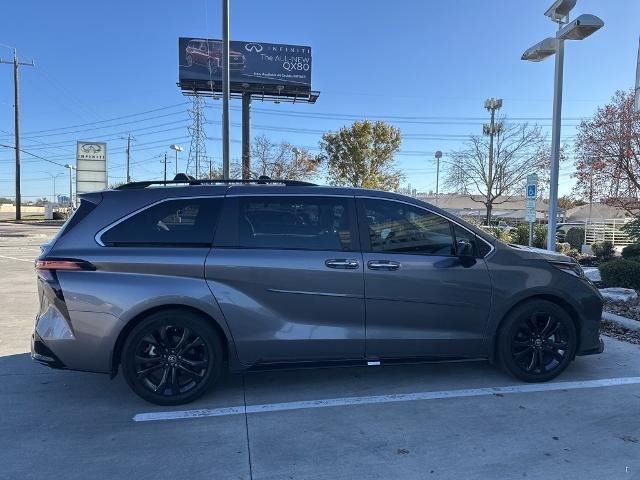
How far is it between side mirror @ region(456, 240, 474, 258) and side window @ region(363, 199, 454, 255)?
7cm

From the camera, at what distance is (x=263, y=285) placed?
4.18 metres

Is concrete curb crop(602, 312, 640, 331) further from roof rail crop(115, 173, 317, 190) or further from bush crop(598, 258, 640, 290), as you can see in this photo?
roof rail crop(115, 173, 317, 190)

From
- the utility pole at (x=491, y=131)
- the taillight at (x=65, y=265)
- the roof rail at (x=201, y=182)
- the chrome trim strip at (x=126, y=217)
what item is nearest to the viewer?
the taillight at (x=65, y=265)

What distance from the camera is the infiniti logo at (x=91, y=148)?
19.4 meters

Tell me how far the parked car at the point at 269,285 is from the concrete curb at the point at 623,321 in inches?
107

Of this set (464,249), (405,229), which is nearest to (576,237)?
(464,249)

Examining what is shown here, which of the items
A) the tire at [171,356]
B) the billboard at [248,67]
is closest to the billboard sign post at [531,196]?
the tire at [171,356]

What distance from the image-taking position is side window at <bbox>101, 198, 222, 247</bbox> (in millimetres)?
4172

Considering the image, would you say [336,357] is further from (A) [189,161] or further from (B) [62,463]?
(A) [189,161]

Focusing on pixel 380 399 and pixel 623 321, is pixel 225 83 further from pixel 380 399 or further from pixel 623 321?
pixel 380 399

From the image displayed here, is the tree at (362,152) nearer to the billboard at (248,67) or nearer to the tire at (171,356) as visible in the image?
the billboard at (248,67)

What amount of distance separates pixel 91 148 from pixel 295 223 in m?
17.7

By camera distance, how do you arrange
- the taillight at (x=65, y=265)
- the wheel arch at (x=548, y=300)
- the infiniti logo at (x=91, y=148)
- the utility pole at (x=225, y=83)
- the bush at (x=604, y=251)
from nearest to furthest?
1. the taillight at (x=65, y=265)
2. the wheel arch at (x=548, y=300)
3. the utility pole at (x=225, y=83)
4. the bush at (x=604, y=251)
5. the infiniti logo at (x=91, y=148)

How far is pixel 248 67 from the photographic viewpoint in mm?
37750
